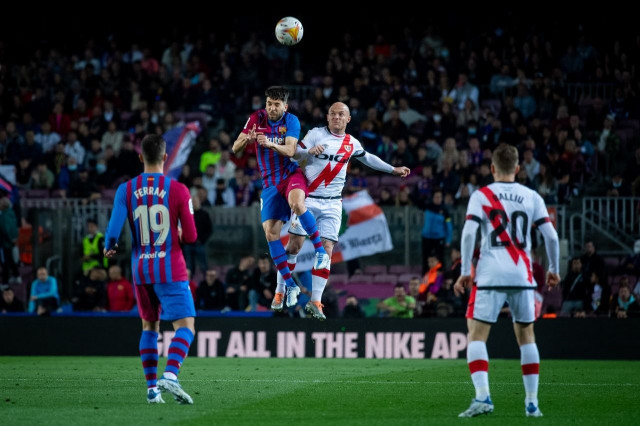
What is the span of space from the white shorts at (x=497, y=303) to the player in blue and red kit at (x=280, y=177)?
364 cm

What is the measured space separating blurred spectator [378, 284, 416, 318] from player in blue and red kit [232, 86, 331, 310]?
17.9 ft

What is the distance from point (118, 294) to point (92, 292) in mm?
514

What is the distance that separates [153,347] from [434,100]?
16.6 meters

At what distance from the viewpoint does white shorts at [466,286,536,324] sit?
873cm

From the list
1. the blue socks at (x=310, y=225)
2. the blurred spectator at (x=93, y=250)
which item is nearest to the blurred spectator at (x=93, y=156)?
the blurred spectator at (x=93, y=250)

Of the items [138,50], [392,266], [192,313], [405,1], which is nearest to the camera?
[192,313]

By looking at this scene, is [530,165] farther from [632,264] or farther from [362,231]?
[362,231]

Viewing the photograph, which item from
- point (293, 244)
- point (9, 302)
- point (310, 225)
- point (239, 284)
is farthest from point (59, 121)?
point (310, 225)

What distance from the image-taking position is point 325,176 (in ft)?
41.8

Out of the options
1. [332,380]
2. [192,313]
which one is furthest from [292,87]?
[192,313]

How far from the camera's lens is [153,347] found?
9.48 meters

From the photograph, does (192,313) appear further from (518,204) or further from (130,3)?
(130,3)

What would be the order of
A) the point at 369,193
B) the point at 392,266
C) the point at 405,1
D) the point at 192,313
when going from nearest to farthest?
the point at 192,313
the point at 392,266
the point at 369,193
the point at 405,1

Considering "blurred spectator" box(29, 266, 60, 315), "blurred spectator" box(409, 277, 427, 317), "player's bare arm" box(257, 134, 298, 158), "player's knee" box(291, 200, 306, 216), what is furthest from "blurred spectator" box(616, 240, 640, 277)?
"blurred spectator" box(29, 266, 60, 315)
